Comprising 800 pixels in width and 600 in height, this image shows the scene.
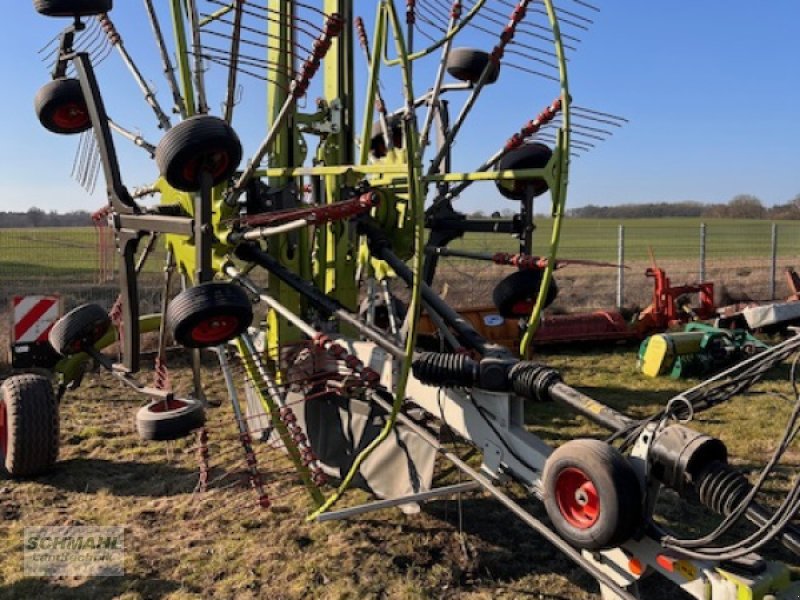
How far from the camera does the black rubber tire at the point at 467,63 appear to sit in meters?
5.71

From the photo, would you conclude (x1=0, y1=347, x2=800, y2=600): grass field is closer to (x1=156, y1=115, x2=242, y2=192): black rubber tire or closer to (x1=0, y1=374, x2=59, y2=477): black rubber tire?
(x1=0, y1=374, x2=59, y2=477): black rubber tire

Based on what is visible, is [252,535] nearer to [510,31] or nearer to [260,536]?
[260,536]

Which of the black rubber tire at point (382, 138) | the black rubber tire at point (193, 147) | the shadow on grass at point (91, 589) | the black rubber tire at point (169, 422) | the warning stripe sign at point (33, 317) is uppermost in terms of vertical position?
the black rubber tire at point (382, 138)

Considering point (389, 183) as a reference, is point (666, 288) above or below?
below

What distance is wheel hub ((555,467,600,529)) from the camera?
304 cm

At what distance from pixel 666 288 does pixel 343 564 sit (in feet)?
26.8

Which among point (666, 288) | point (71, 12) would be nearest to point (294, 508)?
point (71, 12)

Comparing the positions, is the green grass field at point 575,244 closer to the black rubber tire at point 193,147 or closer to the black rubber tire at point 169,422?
the black rubber tire at point 169,422

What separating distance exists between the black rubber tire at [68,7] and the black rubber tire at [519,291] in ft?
10.7

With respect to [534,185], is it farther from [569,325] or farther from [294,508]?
[569,325]

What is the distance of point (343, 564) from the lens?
4.48 m

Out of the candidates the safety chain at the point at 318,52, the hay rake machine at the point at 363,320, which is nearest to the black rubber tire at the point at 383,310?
the hay rake machine at the point at 363,320

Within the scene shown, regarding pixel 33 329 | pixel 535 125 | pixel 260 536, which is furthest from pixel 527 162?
pixel 33 329

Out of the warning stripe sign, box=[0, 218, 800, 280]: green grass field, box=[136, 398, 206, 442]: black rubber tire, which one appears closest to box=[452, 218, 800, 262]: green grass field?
box=[0, 218, 800, 280]: green grass field
